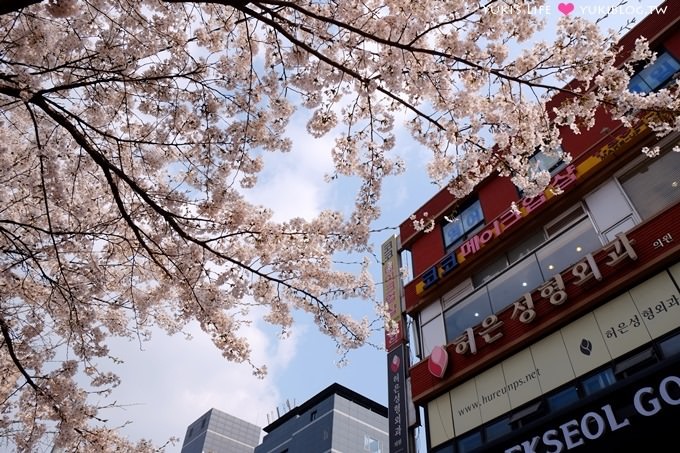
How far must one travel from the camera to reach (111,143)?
6117mm

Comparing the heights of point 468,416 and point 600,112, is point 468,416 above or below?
below

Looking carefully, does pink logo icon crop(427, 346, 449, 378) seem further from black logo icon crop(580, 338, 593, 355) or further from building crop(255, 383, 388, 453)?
building crop(255, 383, 388, 453)

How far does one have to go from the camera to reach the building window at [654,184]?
8.43 metres

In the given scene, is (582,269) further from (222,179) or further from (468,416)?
(222,179)

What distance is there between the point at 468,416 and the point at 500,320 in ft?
7.74

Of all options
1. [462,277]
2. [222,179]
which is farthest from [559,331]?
[222,179]

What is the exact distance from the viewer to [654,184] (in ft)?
28.8

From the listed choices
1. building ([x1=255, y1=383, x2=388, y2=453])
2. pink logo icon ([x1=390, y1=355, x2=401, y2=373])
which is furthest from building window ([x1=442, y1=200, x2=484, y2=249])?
building ([x1=255, y1=383, x2=388, y2=453])

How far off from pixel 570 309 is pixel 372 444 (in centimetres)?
5419

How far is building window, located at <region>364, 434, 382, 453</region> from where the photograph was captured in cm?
5472

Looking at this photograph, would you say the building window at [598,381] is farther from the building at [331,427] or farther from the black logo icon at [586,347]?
the building at [331,427]

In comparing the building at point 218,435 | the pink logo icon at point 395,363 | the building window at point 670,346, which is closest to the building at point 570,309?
the building window at point 670,346

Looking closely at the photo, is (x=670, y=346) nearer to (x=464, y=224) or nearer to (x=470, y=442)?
(x=470, y=442)

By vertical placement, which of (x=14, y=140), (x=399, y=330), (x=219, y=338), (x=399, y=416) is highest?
(x=399, y=330)
